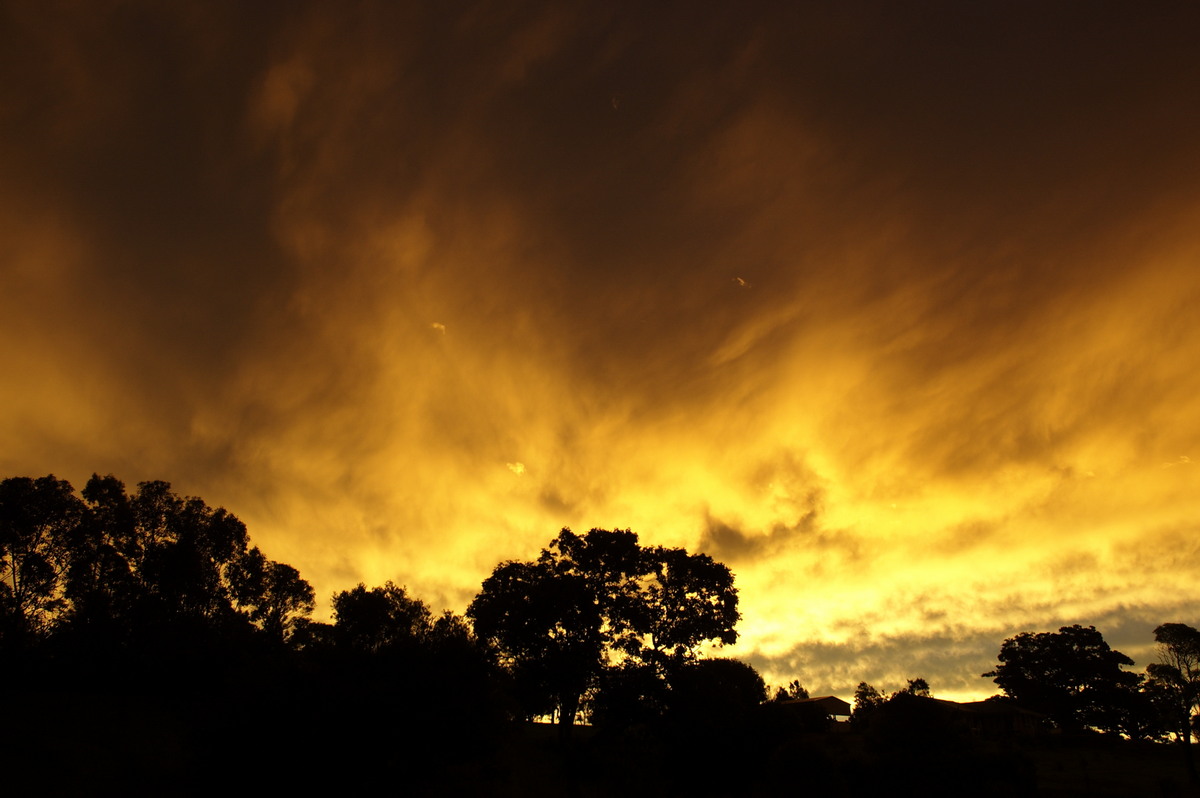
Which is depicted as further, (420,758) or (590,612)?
(590,612)

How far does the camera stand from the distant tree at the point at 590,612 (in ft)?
157

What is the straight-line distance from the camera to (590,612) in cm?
4919

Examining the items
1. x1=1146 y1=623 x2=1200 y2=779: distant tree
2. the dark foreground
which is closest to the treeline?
the dark foreground

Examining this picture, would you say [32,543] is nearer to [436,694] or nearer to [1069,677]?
[436,694]

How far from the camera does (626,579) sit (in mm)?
51000

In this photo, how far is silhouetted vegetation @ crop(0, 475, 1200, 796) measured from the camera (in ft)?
75.8

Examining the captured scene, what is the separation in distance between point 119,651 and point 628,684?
1682 inches

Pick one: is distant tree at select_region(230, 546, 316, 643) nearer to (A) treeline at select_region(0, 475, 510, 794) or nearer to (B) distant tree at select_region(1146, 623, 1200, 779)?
(A) treeline at select_region(0, 475, 510, 794)

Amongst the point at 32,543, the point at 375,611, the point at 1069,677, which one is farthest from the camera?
the point at 1069,677

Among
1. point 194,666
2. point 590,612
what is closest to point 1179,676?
point 590,612

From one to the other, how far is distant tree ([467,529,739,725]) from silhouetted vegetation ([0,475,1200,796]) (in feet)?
0.61

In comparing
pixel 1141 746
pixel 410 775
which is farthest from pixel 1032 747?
pixel 410 775

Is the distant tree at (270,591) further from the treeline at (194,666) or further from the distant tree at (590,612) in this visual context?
the distant tree at (590,612)

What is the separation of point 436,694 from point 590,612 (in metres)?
25.3
